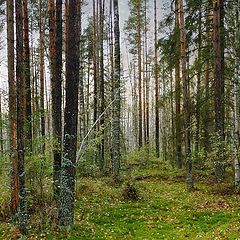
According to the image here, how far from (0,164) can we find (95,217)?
12.3 feet

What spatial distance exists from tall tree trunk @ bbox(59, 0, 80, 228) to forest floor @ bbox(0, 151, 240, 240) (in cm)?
45

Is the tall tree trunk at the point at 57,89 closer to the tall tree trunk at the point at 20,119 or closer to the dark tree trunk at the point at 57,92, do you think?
the dark tree trunk at the point at 57,92

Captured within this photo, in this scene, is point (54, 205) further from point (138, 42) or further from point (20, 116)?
point (138, 42)

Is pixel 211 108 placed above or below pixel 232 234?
above

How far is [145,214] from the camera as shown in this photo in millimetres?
12164

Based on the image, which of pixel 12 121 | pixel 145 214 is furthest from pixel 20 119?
pixel 145 214

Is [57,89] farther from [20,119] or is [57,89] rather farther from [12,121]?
[20,119]

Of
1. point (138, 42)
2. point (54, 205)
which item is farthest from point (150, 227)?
point (138, 42)

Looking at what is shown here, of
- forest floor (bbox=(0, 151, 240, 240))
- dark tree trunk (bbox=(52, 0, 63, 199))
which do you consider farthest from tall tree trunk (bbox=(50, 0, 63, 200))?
forest floor (bbox=(0, 151, 240, 240))

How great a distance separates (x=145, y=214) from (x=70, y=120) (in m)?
4.40

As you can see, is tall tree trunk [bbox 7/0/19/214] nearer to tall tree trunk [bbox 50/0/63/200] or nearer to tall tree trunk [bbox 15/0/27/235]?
tall tree trunk [bbox 50/0/63/200]

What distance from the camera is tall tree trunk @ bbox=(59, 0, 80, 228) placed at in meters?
9.92

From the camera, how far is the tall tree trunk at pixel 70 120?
9.92 metres

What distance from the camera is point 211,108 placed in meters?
22.0
